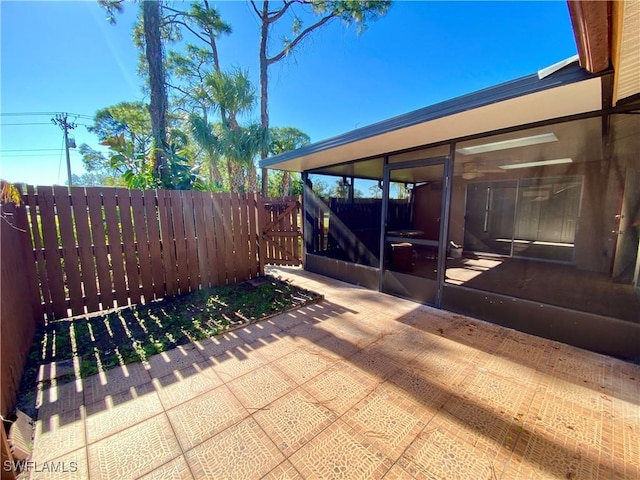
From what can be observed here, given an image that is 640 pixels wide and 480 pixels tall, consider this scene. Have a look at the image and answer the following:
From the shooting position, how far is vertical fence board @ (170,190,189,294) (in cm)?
380

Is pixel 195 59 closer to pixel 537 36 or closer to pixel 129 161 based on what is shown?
pixel 129 161

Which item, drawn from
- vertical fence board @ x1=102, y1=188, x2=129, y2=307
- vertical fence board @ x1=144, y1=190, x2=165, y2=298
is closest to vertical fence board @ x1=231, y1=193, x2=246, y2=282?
vertical fence board @ x1=144, y1=190, x2=165, y2=298

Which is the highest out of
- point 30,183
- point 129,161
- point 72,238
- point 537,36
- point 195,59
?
point 195,59

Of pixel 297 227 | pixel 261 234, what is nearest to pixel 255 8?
pixel 297 227

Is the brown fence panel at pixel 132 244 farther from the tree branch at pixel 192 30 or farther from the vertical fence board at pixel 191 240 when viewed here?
the tree branch at pixel 192 30

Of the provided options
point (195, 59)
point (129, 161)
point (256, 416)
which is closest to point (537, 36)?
point (256, 416)

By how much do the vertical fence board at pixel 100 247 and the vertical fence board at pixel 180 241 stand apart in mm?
843

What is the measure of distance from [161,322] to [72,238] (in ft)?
5.05

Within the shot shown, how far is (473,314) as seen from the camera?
310 centimetres

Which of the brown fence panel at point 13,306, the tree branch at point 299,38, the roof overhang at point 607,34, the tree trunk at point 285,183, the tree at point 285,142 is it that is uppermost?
the tree branch at point 299,38

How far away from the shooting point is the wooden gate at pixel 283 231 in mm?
5282

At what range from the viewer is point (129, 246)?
3.42 meters

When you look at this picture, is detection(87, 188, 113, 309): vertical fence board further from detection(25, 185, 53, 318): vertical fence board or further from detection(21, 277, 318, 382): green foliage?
detection(25, 185, 53, 318): vertical fence board

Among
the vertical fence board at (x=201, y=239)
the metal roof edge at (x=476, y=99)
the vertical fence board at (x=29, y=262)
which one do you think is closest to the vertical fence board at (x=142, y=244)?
the vertical fence board at (x=201, y=239)
